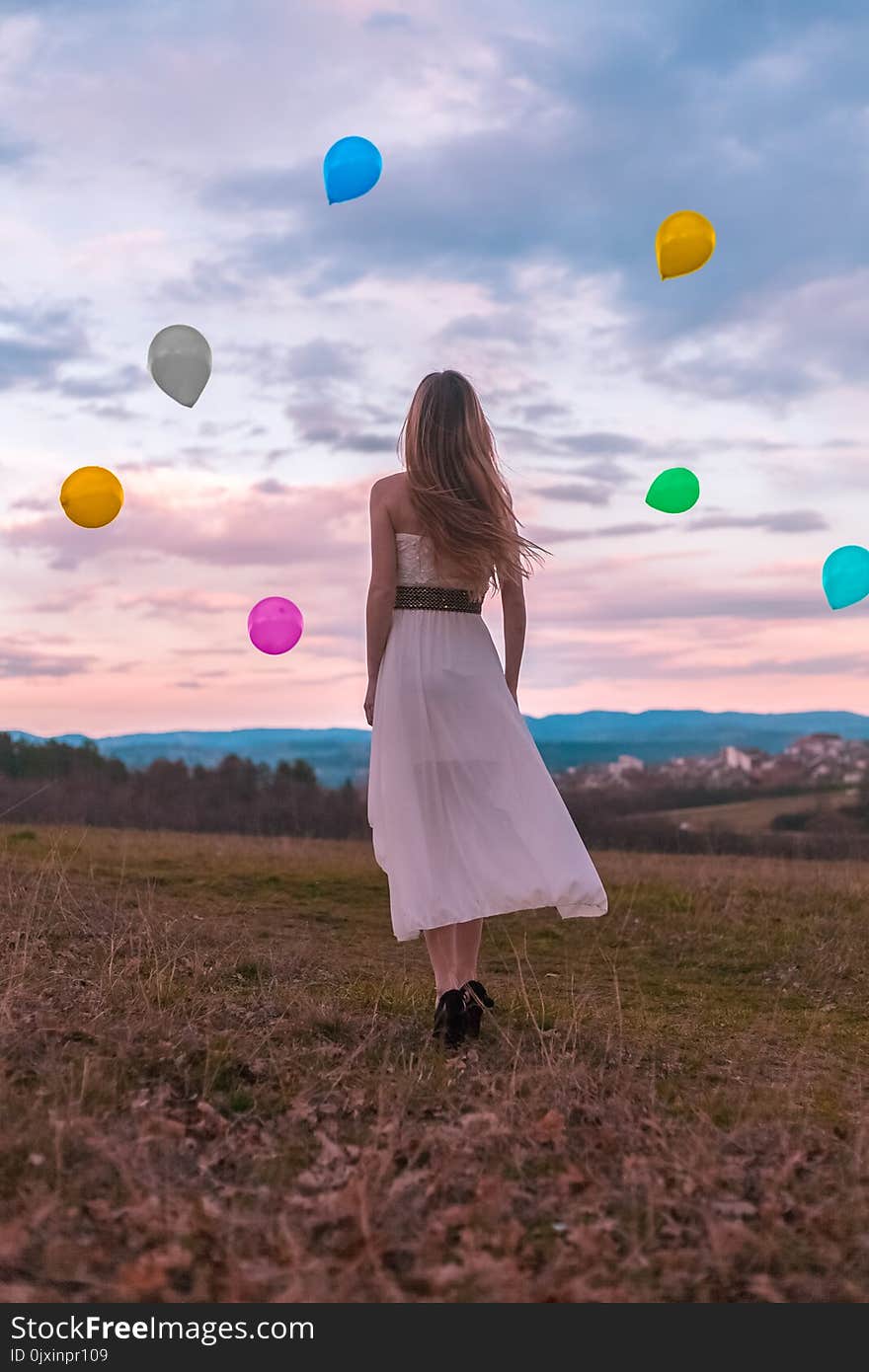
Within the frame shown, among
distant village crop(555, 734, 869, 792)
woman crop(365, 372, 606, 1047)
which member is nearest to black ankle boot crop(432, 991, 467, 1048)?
woman crop(365, 372, 606, 1047)

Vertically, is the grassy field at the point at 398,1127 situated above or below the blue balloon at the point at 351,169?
below

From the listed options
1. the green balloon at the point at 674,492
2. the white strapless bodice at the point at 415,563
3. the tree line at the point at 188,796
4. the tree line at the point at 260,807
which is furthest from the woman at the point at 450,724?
the tree line at the point at 188,796

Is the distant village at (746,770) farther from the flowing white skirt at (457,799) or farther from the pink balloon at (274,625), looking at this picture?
the flowing white skirt at (457,799)

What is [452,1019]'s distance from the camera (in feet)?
17.9

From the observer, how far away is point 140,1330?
10.3 ft

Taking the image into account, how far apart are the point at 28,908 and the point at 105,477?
9.77ft

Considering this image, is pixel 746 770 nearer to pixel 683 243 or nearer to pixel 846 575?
pixel 846 575

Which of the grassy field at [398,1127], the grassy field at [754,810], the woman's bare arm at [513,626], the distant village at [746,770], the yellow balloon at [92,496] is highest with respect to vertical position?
the yellow balloon at [92,496]

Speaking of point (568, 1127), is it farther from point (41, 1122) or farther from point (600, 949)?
point (600, 949)

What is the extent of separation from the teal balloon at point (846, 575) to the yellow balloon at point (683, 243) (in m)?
2.56

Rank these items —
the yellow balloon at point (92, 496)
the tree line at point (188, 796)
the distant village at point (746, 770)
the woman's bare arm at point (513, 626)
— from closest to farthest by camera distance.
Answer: the woman's bare arm at point (513, 626), the yellow balloon at point (92, 496), the tree line at point (188, 796), the distant village at point (746, 770)

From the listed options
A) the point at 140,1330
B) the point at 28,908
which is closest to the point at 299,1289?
the point at 140,1330

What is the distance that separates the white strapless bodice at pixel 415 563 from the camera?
5516 mm

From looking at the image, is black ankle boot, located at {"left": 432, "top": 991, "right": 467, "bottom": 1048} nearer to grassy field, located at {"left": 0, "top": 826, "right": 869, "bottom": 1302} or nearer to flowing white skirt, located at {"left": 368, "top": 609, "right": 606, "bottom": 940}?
grassy field, located at {"left": 0, "top": 826, "right": 869, "bottom": 1302}
